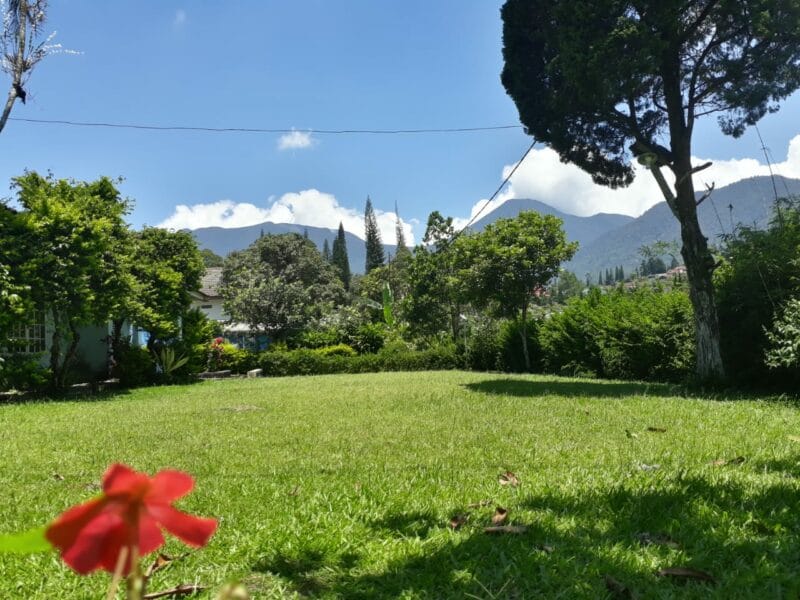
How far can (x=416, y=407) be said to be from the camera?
8.80m

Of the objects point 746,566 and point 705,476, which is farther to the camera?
point 705,476

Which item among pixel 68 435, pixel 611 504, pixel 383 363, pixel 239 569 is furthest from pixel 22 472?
pixel 383 363

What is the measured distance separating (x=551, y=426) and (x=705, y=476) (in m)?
2.69

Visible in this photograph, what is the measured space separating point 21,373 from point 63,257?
253cm

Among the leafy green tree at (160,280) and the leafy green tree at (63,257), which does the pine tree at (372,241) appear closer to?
the leafy green tree at (160,280)

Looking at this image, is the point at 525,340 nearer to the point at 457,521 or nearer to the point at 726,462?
the point at 726,462

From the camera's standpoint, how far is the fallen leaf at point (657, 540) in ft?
9.39

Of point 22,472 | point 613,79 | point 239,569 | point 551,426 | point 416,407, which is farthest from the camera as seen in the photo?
point 613,79

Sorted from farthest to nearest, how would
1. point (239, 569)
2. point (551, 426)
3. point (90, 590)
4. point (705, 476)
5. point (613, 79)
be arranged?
point (613, 79), point (551, 426), point (705, 476), point (239, 569), point (90, 590)

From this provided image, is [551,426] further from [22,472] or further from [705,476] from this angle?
[22,472]

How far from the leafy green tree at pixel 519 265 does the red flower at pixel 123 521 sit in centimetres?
1722

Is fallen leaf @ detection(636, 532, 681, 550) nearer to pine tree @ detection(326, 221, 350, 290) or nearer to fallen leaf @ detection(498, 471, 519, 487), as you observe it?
fallen leaf @ detection(498, 471, 519, 487)

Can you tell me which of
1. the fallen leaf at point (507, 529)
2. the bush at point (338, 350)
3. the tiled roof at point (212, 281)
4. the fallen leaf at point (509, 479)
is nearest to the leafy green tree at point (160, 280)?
the bush at point (338, 350)

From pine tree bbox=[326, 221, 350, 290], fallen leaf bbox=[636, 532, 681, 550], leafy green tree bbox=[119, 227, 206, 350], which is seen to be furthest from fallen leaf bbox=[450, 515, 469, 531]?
pine tree bbox=[326, 221, 350, 290]
